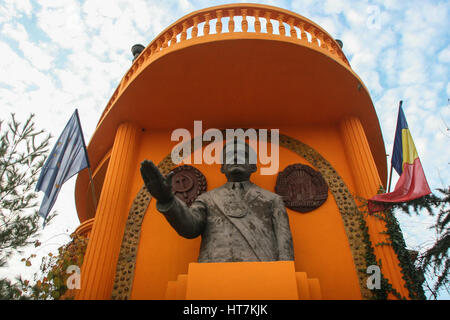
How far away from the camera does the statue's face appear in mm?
5098

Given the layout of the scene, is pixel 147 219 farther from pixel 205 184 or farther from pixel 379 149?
pixel 379 149

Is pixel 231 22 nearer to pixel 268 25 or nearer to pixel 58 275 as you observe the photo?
pixel 268 25

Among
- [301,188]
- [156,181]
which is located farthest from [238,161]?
[156,181]

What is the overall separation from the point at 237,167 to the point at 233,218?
0.88 metres

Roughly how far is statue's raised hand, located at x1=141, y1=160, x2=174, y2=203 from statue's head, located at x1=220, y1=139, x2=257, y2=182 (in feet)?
5.03

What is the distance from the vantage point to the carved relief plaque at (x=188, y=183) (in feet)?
18.3

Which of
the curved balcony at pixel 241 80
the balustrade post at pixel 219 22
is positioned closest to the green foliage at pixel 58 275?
the curved balcony at pixel 241 80

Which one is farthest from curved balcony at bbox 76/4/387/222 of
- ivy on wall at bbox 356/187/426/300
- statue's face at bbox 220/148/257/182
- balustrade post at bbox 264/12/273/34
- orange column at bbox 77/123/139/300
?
ivy on wall at bbox 356/187/426/300

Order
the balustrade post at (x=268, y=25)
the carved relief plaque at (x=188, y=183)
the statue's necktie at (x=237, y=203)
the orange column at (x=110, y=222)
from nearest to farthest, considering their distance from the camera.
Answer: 1. the orange column at (x=110, y=222)
2. the statue's necktie at (x=237, y=203)
3. the balustrade post at (x=268, y=25)
4. the carved relief plaque at (x=188, y=183)

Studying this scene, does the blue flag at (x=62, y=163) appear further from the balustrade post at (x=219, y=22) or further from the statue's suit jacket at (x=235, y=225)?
the balustrade post at (x=219, y=22)

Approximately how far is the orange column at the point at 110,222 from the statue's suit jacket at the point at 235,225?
133cm

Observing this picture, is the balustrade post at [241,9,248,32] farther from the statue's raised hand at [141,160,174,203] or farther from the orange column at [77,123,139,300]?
the statue's raised hand at [141,160,174,203]
